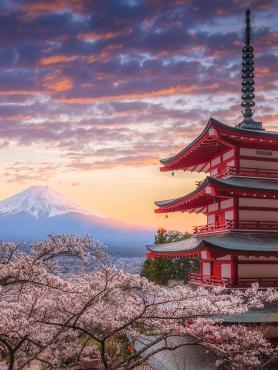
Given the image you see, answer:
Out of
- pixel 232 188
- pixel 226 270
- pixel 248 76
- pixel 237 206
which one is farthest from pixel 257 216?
pixel 248 76

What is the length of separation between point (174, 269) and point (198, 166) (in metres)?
19.7

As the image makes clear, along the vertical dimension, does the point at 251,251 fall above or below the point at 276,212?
below

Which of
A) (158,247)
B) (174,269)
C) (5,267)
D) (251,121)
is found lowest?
(174,269)

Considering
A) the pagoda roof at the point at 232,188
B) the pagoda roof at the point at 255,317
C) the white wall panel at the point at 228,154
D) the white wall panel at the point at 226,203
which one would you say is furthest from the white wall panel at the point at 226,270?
the white wall panel at the point at 228,154

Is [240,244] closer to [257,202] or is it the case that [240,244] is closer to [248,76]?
[257,202]

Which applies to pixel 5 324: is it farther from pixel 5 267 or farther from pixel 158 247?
pixel 158 247

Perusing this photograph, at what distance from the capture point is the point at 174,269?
148ft

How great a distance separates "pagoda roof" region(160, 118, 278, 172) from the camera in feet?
69.4

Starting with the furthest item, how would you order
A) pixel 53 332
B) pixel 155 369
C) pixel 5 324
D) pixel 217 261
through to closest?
pixel 217 261
pixel 155 369
pixel 53 332
pixel 5 324

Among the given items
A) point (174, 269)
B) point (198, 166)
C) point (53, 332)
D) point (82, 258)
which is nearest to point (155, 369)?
point (53, 332)

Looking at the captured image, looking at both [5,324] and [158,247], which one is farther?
[158,247]

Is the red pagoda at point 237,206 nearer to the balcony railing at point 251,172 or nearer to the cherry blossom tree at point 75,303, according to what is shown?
the balcony railing at point 251,172

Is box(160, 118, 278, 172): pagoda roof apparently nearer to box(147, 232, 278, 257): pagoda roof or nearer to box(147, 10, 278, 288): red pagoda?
box(147, 10, 278, 288): red pagoda

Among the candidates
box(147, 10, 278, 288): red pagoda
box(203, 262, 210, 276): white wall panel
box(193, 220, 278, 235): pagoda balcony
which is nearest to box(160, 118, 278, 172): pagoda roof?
box(147, 10, 278, 288): red pagoda
